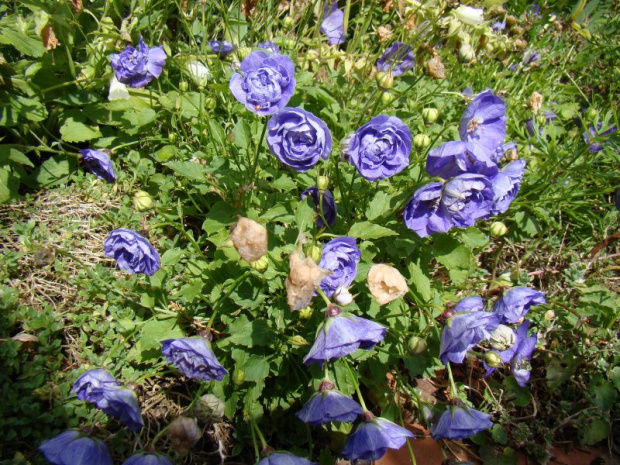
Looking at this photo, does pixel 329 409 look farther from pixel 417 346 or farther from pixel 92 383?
pixel 92 383

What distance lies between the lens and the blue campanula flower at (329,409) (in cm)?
144

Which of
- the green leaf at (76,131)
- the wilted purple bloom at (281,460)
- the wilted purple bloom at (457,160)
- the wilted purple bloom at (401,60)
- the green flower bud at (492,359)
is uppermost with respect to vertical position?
the wilted purple bloom at (401,60)

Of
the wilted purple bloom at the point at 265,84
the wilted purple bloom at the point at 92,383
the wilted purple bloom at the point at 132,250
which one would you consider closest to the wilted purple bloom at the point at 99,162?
the wilted purple bloom at the point at 132,250

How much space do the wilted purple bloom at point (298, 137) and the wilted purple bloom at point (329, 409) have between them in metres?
0.81

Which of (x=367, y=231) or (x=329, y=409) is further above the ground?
(x=367, y=231)

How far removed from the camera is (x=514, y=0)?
162 inches

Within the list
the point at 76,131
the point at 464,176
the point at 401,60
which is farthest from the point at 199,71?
the point at 464,176

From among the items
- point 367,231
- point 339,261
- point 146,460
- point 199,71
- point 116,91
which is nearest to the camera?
point 146,460

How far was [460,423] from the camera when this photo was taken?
152cm

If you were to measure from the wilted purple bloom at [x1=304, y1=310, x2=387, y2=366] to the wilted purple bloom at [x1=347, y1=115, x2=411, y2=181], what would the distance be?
0.59 metres

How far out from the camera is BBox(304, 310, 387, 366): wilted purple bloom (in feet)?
4.61

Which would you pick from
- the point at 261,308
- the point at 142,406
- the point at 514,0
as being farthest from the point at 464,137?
the point at 514,0

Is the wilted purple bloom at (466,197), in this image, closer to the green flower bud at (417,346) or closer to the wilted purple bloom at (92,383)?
the green flower bud at (417,346)

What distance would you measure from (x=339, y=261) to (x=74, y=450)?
3.26 ft
